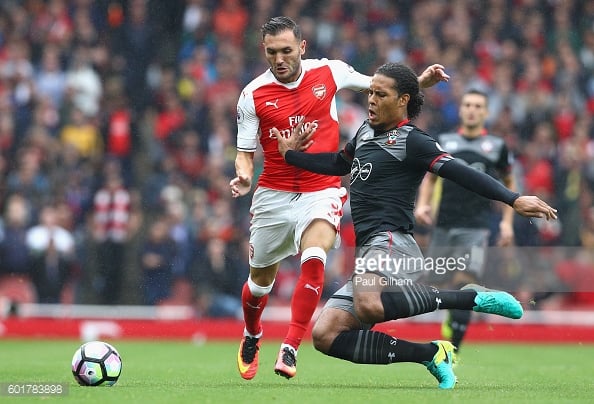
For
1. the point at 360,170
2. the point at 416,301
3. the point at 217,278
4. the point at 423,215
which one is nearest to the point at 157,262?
the point at 217,278

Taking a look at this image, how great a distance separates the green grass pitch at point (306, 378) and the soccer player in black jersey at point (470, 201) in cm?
110

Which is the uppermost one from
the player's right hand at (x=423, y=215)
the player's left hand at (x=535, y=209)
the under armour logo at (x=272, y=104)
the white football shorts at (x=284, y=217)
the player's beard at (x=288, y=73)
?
the player's beard at (x=288, y=73)

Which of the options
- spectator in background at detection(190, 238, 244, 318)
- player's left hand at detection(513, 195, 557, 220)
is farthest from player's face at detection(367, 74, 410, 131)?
spectator in background at detection(190, 238, 244, 318)

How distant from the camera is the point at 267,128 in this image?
875 cm

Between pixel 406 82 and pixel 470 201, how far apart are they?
3600 mm

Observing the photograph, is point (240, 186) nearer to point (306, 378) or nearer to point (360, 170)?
point (360, 170)

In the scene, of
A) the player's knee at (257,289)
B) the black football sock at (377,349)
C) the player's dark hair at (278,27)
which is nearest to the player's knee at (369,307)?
the black football sock at (377,349)

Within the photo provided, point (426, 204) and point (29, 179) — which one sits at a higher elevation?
point (426, 204)

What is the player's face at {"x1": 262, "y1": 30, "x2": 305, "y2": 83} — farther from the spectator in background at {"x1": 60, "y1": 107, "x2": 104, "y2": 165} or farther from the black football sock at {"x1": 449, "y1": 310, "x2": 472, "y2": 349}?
the spectator in background at {"x1": 60, "y1": 107, "x2": 104, "y2": 165}

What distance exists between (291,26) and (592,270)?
8088 millimetres

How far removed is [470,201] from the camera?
1106 cm

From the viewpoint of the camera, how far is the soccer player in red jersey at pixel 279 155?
8.49 m

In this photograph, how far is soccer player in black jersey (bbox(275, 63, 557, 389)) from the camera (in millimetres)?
7312

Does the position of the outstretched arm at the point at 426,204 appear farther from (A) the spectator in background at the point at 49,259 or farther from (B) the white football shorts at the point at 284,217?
(A) the spectator in background at the point at 49,259
